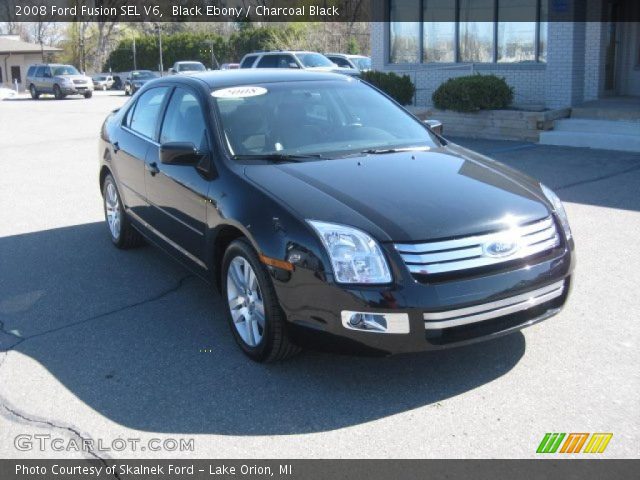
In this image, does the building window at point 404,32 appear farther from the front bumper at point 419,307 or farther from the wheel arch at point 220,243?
the front bumper at point 419,307

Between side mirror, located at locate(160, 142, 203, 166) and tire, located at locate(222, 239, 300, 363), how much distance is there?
0.77 m

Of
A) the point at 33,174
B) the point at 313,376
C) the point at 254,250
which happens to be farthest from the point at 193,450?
the point at 33,174

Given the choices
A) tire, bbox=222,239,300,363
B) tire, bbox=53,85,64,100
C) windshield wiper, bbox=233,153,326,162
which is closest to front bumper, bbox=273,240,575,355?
tire, bbox=222,239,300,363

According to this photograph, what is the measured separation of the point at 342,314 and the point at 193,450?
99 cm

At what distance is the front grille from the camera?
3.71 meters

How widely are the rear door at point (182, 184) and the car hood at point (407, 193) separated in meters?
0.50

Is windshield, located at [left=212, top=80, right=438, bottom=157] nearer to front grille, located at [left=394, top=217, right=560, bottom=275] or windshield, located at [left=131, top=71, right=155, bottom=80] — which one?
front grille, located at [left=394, top=217, right=560, bottom=275]

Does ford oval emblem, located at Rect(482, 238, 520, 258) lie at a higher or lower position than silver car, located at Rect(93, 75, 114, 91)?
lower

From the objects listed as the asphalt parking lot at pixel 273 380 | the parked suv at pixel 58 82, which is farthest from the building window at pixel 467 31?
the parked suv at pixel 58 82

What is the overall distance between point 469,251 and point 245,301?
1.42 m

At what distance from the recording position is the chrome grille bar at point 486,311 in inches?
145

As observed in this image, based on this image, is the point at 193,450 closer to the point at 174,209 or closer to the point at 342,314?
the point at 342,314

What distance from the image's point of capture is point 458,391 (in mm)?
3932
